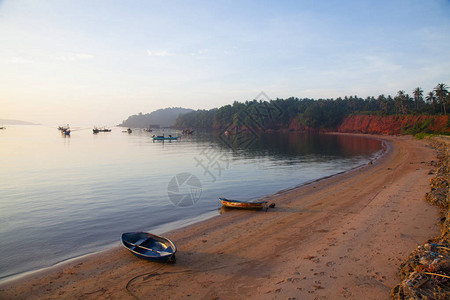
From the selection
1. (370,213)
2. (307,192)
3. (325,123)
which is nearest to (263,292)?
(370,213)

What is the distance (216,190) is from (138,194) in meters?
7.85

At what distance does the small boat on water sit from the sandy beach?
0.41m

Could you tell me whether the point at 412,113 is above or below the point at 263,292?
above

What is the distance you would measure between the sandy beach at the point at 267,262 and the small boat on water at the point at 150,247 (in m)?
0.41

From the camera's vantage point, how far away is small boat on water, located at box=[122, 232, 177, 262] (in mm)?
12000

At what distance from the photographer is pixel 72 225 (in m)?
18.5

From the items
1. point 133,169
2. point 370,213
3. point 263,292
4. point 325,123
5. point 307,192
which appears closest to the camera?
point 263,292

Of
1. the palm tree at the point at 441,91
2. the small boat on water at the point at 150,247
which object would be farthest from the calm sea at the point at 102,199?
the palm tree at the point at 441,91

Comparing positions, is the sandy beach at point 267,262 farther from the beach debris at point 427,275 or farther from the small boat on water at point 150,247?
the beach debris at point 427,275

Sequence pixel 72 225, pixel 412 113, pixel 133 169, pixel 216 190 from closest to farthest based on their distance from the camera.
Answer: pixel 72 225 → pixel 216 190 → pixel 133 169 → pixel 412 113

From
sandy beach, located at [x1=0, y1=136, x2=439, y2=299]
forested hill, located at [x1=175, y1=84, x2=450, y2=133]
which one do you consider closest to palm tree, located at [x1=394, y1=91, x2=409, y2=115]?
forested hill, located at [x1=175, y1=84, x2=450, y2=133]

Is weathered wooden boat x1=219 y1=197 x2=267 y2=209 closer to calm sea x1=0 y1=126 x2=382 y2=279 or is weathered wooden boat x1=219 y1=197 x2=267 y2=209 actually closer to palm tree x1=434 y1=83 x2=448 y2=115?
calm sea x1=0 y1=126 x2=382 y2=279

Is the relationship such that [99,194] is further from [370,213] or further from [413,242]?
[413,242]

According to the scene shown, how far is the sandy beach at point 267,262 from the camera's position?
9.79 metres
